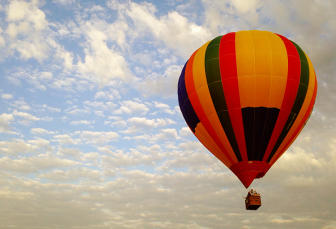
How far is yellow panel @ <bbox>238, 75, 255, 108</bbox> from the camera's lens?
1664 centimetres

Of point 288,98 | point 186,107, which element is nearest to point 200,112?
point 186,107

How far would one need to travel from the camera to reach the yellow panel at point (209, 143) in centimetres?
1836

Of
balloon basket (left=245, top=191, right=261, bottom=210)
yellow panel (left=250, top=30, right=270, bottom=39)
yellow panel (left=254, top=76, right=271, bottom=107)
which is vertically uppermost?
yellow panel (left=250, top=30, right=270, bottom=39)

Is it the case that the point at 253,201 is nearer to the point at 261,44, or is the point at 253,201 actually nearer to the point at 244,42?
the point at 261,44

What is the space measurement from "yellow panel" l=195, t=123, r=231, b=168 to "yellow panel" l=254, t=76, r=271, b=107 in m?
3.77

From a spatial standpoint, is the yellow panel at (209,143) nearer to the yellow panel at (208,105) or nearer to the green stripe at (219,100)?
the yellow panel at (208,105)

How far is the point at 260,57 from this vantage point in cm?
1691

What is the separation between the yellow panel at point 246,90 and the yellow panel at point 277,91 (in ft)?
3.69

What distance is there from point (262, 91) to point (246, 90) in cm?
93

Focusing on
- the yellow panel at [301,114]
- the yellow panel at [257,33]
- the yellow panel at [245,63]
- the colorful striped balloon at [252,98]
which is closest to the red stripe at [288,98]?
the colorful striped balloon at [252,98]

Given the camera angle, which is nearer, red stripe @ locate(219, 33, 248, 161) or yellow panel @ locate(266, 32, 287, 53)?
red stripe @ locate(219, 33, 248, 161)

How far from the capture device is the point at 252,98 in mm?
16672

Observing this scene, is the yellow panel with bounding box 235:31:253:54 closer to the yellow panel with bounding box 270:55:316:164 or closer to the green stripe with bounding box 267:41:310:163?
the green stripe with bounding box 267:41:310:163

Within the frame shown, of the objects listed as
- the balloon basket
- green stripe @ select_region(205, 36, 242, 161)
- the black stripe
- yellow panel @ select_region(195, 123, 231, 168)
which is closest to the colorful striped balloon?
green stripe @ select_region(205, 36, 242, 161)
